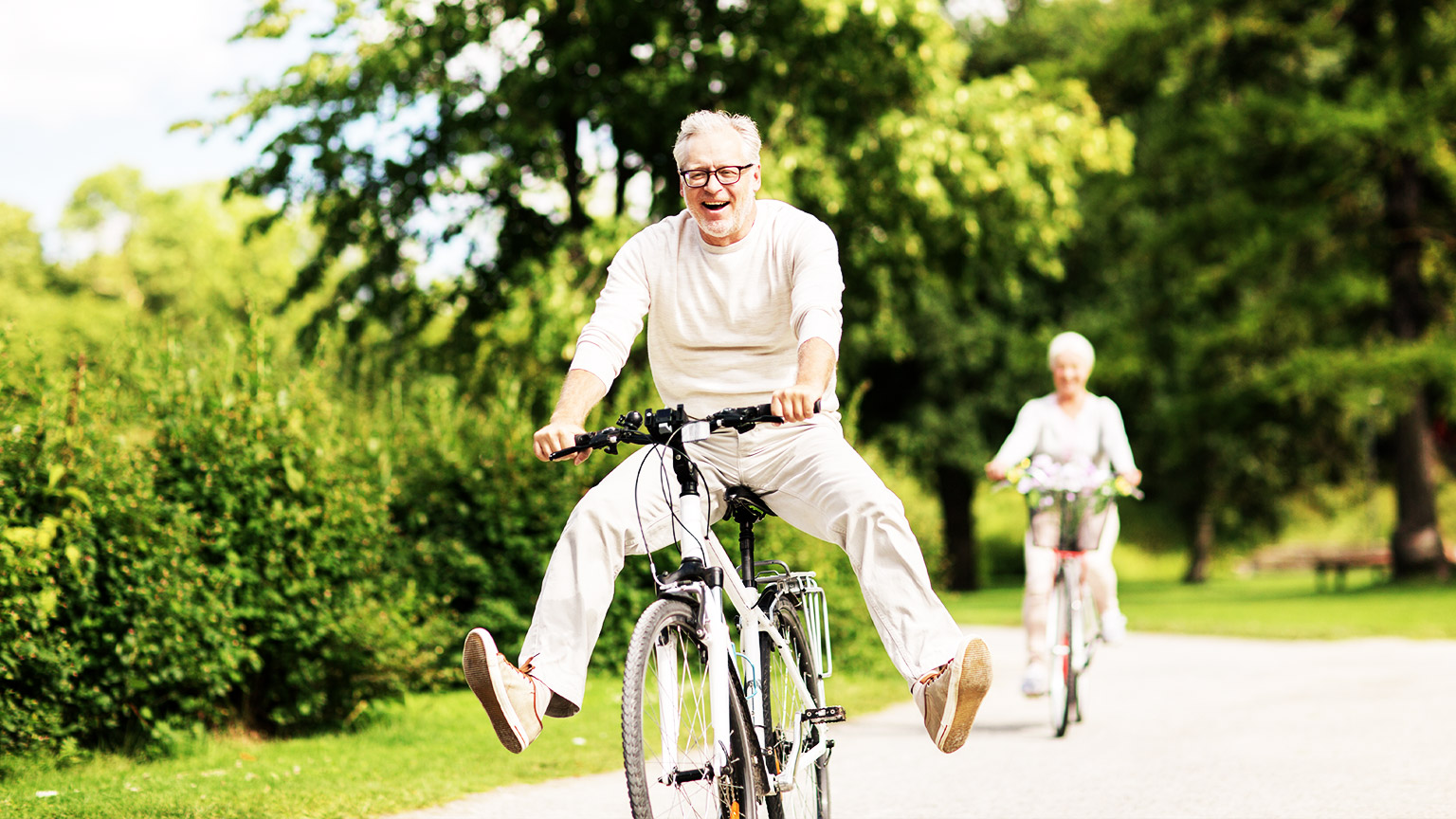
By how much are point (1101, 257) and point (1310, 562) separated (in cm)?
994

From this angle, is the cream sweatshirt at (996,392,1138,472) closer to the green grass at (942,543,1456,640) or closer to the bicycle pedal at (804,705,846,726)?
the bicycle pedal at (804,705,846,726)

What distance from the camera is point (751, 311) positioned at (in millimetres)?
4074

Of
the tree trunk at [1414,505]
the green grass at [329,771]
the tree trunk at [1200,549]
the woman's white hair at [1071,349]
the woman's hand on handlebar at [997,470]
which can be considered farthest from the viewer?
the tree trunk at [1200,549]

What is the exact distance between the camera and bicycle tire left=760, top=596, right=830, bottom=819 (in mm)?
3969

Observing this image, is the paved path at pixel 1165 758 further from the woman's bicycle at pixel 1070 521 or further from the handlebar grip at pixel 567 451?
the handlebar grip at pixel 567 451

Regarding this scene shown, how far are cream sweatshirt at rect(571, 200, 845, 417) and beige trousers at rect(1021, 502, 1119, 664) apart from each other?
4.19 meters

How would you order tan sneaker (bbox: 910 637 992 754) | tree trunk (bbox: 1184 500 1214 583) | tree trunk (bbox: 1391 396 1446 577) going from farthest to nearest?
tree trunk (bbox: 1184 500 1214 583) < tree trunk (bbox: 1391 396 1446 577) < tan sneaker (bbox: 910 637 992 754)

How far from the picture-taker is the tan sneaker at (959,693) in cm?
372

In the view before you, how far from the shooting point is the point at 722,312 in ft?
13.4

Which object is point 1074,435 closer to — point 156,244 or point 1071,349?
point 1071,349

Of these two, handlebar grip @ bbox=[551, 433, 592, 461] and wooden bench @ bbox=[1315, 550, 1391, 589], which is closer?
handlebar grip @ bbox=[551, 433, 592, 461]

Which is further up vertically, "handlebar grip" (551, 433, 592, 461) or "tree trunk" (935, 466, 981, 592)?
"handlebar grip" (551, 433, 592, 461)

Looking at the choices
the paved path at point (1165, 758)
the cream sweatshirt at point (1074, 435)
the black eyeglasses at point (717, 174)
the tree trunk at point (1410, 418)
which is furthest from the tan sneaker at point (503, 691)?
the tree trunk at point (1410, 418)

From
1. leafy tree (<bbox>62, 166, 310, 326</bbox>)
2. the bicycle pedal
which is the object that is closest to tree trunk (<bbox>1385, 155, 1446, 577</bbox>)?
the bicycle pedal
